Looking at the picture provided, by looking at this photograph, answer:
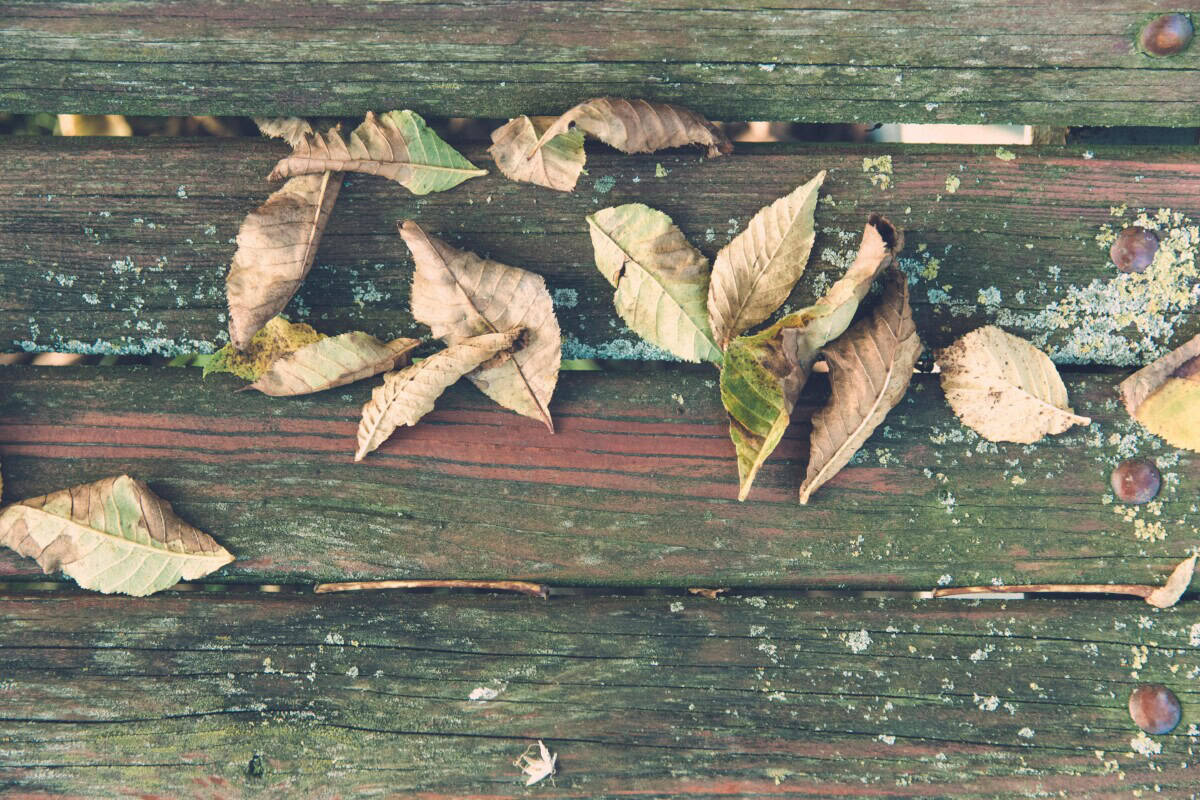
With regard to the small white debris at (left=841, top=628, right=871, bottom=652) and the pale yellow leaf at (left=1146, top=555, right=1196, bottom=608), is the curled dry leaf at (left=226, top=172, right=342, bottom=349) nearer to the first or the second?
the small white debris at (left=841, top=628, right=871, bottom=652)

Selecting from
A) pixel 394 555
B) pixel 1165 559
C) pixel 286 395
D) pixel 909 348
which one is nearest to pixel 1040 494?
pixel 1165 559

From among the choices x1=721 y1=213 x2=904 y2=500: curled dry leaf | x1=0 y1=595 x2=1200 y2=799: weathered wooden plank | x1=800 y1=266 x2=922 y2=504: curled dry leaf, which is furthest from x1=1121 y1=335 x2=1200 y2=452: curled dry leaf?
x1=721 y1=213 x2=904 y2=500: curled dry leaf

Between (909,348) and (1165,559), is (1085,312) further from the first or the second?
(1165,559)

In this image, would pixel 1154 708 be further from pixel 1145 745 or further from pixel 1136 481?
pixel 1136 481

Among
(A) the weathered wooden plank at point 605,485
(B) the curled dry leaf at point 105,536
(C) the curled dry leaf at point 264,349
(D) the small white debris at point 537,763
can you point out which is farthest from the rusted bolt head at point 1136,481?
(B) the curled dry leaf at point 105,536

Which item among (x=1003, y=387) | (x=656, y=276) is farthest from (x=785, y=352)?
(x=1003, y=387)

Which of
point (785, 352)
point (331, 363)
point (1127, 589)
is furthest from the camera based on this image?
point (1127, 589)
